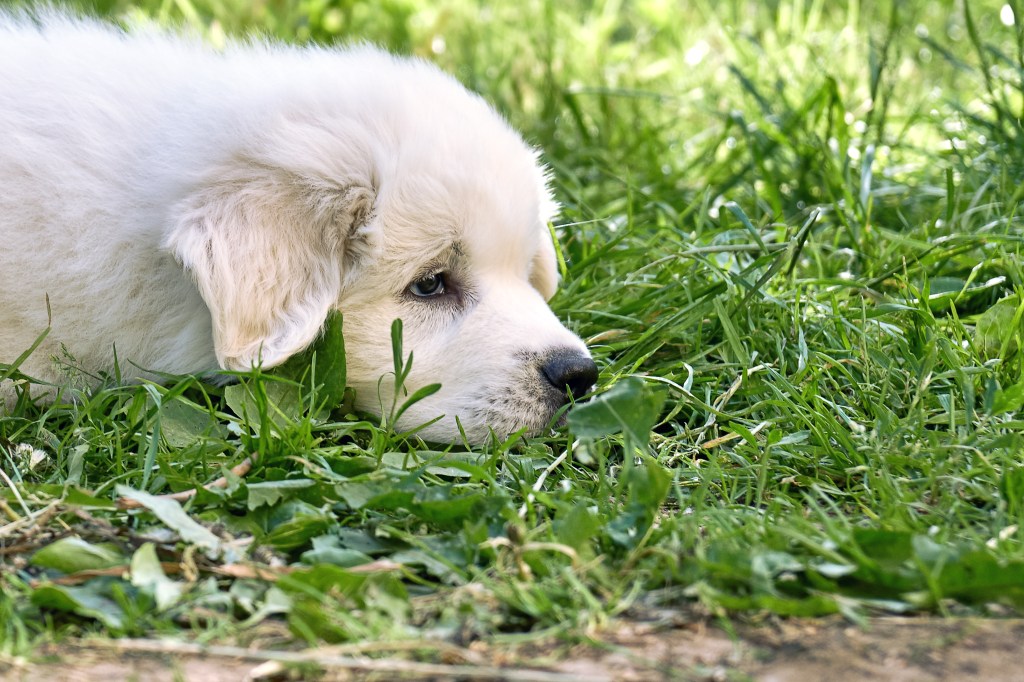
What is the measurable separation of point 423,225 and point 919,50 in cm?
427

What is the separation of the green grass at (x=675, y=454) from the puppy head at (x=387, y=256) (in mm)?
153

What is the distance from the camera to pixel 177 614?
80.4 inches

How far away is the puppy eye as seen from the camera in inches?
123

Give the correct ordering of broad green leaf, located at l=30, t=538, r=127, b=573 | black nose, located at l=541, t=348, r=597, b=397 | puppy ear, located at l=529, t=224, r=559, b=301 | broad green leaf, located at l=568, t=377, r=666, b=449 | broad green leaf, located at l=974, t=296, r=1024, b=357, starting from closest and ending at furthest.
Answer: broad green leaf, located at l=30, t=538, r=127, b=573 < broad green leaf, located at l=568, t=377, r=666, b=449 < black nose, located at l=541, t=348, r=597, b=397 < broad green leaf, located at l=974, t=296, r=1024, b=357 < puppy ear, located at l=529, t=224, r=559, b=301

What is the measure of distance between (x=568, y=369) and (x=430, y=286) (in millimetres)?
439

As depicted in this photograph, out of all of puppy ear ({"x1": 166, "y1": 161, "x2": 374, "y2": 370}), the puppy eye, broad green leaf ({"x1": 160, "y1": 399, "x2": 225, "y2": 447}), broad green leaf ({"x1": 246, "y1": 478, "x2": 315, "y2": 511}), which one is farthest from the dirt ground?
the puppy eye

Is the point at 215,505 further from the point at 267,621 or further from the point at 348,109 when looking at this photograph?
the point at 348,109

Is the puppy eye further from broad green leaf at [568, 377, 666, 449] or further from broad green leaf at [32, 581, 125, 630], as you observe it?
broad green leaf at [32, 581, 125, 630]

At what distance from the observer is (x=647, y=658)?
1.86 m

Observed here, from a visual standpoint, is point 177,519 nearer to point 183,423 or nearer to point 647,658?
point 183,423

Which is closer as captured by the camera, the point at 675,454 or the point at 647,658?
the point at 647,658

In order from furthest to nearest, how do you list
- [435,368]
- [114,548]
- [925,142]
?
[925,142] < [435,368] < [114,548]

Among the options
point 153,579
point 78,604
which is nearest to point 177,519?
point 153,579

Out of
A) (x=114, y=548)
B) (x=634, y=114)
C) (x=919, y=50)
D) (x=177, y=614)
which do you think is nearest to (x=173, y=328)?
(x=114, y=548)
